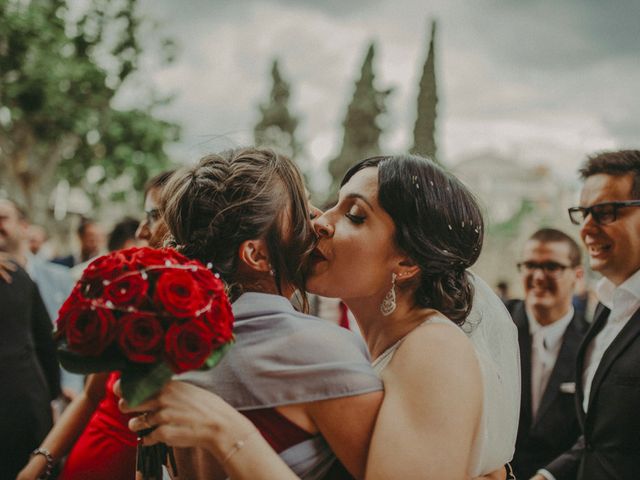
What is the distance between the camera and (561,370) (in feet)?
12.8

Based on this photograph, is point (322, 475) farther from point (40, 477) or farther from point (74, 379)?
point (74, 379)

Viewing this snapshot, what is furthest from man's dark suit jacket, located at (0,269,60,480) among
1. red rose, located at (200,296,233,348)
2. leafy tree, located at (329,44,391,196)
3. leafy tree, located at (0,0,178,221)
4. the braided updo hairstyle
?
leafy tree, located at (329,44,391,196)

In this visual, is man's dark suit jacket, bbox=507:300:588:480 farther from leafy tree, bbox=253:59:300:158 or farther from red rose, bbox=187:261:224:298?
leafy tree, bbox=253:59:300:158

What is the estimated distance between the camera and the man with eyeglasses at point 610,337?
2.84 meters

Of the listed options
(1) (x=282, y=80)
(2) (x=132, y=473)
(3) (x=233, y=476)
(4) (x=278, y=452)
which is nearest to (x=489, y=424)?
(4) (x=278, y=452)

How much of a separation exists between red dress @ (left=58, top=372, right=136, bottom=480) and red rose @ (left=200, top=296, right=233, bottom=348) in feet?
3.75

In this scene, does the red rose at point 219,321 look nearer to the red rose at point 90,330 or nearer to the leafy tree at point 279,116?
the red rose at point 90,330

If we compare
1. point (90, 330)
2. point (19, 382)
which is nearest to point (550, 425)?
point (90, 330)

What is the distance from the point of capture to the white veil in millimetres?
2090

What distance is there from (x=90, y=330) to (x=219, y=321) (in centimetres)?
31

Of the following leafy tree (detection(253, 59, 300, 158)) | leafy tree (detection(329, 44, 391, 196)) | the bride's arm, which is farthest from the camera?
leafy tree (detection(253, 59, 300, 158))

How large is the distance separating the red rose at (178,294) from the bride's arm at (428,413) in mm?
653

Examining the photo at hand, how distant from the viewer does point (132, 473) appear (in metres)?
2.42

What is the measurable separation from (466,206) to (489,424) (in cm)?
83
